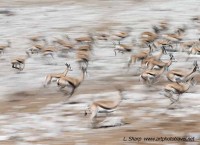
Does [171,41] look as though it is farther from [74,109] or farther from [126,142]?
[126,142]

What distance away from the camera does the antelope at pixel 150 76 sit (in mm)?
13078

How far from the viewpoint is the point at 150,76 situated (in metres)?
13.1

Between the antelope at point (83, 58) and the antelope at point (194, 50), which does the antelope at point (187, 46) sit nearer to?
the antelope at point (194, 50)

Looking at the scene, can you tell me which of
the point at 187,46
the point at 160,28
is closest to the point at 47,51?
the point at 187,46

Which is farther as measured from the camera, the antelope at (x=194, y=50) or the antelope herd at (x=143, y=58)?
the antelope at (x=194, y=50)

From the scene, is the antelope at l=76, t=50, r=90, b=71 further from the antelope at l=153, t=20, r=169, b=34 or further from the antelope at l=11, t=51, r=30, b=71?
the antelope at l=153, t=20, r=169, b=34

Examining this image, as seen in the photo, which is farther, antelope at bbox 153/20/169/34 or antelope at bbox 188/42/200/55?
antelope at bbox 153/20/169/34

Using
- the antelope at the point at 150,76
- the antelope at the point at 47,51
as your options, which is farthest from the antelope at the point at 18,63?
the antelope at the point at 150,76

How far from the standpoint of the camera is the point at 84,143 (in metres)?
9.39

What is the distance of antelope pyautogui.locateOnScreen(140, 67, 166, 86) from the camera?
515 inches

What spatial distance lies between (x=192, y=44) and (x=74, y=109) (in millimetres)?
7010

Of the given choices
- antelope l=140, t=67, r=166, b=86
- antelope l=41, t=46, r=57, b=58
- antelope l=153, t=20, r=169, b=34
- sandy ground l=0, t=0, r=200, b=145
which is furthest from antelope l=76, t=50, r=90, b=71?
antelope l=153, t=20, r=169, b=34

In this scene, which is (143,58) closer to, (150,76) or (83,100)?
(150,76)

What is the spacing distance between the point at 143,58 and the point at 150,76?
2517 millimetres
